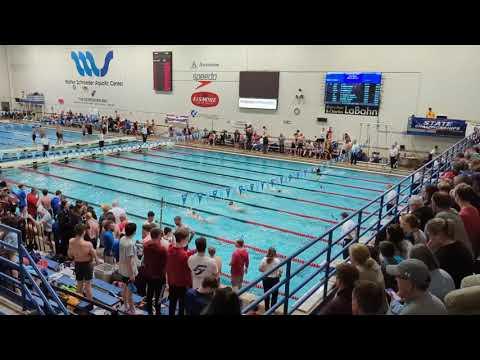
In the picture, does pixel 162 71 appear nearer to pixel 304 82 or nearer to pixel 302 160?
pixel 304 82

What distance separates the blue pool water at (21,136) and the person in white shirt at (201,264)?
20307mm

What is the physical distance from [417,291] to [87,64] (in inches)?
1269

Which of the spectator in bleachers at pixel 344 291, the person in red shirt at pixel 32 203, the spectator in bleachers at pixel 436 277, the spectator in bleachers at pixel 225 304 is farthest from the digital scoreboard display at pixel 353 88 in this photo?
the spectator in bleachers at pixel 225 304

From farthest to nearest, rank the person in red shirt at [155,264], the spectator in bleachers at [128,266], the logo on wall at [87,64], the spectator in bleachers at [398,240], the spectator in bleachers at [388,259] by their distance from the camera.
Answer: the logo on wall at [87,64], the spectator in bleachers at [128,266], the person in red shirt at [155,264], the spectator in bleachers at [398,240], the spectator in bleachers at [388,259]

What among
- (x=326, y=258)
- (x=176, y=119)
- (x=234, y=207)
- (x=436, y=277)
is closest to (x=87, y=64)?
(x=176, y=119)

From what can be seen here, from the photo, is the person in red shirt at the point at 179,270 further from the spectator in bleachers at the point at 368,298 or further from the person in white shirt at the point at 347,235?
the spectator in bleachers at the point at 368,298

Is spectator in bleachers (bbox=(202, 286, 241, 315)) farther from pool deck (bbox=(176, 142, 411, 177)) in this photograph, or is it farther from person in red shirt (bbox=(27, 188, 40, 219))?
pool deck (bbox=(176, 142, 411, 177))

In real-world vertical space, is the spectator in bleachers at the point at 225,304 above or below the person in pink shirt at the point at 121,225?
above

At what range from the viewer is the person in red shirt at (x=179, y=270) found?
523cm

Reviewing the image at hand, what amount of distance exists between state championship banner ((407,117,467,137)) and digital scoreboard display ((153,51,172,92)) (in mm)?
15298

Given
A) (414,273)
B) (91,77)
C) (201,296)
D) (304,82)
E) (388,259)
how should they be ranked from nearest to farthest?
(414,273) < (388,259) < (201,296) < (304,82) < (91,77)

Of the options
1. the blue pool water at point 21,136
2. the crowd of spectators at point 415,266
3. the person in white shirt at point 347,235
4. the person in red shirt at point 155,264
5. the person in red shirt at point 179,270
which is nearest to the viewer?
the crowd of spectators at point 415,266

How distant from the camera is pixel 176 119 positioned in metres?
26.9
